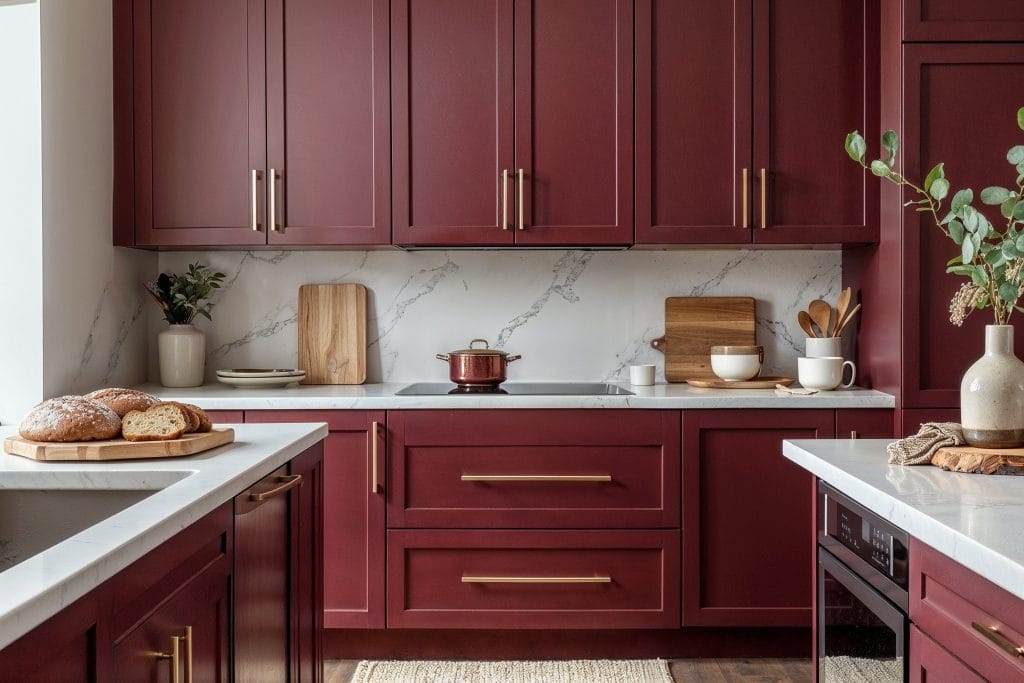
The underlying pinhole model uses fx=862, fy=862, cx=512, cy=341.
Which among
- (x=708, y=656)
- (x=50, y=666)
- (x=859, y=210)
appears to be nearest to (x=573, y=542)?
(x=708, y=656)

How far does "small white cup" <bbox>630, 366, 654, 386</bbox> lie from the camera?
297 cm

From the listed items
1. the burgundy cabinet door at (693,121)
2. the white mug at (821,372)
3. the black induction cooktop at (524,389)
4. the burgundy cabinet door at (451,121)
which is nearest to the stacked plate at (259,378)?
the black induction cooktop at (524,389)

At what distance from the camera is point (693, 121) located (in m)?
2.89

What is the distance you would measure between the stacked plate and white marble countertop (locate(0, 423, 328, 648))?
1.02m

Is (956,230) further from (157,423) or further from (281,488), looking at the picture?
(157,423)

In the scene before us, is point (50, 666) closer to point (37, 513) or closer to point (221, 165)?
point (37, 513)

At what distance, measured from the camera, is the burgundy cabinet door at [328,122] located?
114 inches

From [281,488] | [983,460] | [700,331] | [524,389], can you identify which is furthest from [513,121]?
Answer: [983,460]

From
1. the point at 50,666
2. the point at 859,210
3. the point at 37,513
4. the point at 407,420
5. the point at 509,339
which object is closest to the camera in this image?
the point at 50,666

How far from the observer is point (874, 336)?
2.93 meters

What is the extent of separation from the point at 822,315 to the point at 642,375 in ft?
2.40

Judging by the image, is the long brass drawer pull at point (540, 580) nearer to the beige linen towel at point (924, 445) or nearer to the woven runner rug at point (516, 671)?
the woven runner rug at point (516, 671)

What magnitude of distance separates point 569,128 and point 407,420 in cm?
111

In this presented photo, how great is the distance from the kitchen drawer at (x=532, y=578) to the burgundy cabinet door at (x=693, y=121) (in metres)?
1.03
